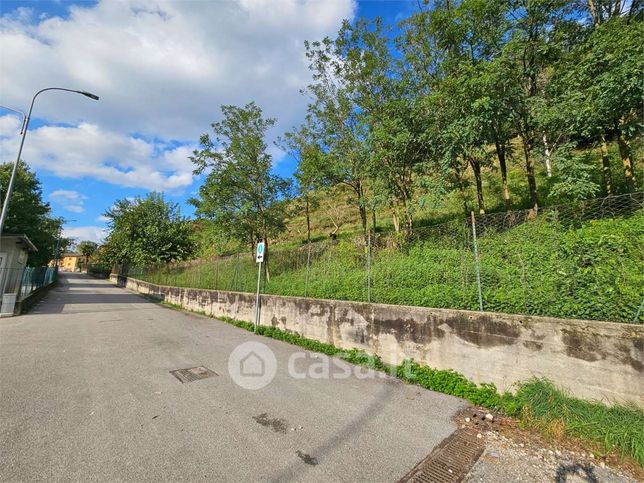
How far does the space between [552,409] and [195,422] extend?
456cm

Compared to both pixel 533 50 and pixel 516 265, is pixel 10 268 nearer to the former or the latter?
pixel 516 265

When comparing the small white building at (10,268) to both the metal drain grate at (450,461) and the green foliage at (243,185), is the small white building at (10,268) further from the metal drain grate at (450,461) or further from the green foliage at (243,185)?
the metal drain grate at (450,461)

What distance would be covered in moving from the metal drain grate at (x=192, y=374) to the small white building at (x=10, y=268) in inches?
428

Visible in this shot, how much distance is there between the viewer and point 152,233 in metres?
28.2

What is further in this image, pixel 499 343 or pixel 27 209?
pixel 27 209

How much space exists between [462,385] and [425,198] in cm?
491

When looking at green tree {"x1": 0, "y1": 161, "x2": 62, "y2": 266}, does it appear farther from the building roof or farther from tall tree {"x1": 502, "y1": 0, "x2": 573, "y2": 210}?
tall tree {"x1": 502, "y1": 0, "x2": 573, "y2": 210}

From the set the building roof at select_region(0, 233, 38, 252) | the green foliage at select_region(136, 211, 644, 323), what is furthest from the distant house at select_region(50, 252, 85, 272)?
the green foliage at select_region(136, 211, 644, 323)

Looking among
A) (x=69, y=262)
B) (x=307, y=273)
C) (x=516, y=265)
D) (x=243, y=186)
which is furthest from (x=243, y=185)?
(x=69, y=262)

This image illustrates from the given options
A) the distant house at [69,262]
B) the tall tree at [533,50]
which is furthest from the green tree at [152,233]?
the distant house at [69,262]

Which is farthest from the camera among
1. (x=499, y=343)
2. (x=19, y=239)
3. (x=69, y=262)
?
(x=69, y=262)

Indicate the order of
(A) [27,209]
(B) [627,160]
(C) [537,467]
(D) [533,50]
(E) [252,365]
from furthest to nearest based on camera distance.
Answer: (A) [27,209] → (B) [627,160] → (D) [533,50] → (E) [252,365] → (C) [537,467]

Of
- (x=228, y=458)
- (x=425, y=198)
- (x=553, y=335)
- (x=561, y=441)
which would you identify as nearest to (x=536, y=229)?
(x=553, y=335)

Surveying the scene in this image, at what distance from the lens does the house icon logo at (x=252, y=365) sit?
543cm
